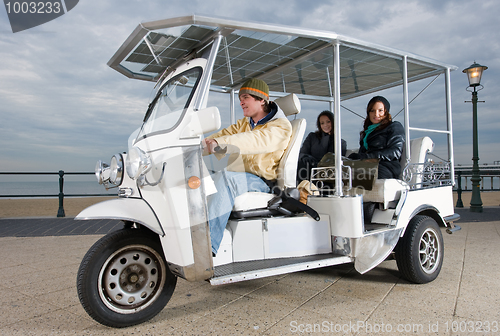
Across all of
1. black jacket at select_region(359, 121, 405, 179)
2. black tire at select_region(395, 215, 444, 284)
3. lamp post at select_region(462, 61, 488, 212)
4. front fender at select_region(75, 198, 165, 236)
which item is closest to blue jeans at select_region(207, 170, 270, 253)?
front fender at select_region(75, 198, 165, 236)

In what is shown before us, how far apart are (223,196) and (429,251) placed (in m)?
2.53

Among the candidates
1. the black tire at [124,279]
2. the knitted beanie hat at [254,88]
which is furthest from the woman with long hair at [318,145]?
the black tire at [124,279]

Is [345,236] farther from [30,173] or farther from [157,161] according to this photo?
[30,173]

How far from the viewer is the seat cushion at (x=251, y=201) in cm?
297

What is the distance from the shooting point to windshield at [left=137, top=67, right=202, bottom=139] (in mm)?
2850

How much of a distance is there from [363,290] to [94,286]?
248 centimetres

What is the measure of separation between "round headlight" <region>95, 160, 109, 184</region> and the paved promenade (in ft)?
3.72

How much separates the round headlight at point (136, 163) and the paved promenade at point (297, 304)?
3.79ft

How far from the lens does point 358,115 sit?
497cm

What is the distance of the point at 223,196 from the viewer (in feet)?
9.29

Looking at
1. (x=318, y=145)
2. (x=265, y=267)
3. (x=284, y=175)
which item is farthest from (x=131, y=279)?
(x=318, y=145)

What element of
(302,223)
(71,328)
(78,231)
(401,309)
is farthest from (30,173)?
(401,309)

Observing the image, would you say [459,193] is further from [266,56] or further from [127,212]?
[127,212]

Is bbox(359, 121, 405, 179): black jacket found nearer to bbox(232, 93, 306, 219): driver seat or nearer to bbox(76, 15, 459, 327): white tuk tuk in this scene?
bbox(76, 15, 459, 327): white tuk tuk
